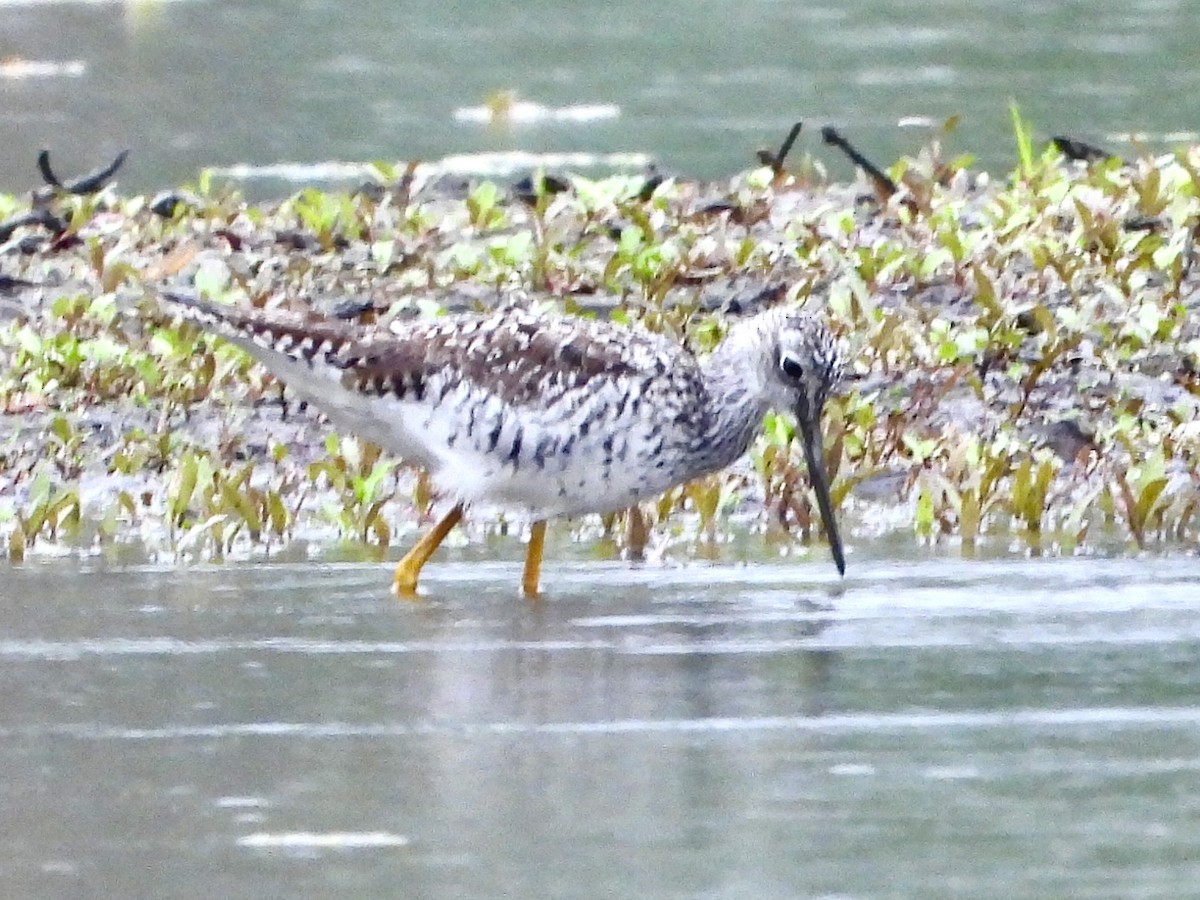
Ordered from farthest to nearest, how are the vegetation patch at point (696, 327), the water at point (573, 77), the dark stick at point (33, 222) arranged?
the water at point (573, 77) < the dark stick at point (33, 222) < the vegetation patch at point (696, 327)

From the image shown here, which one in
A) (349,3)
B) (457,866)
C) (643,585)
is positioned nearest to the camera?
(457,866)

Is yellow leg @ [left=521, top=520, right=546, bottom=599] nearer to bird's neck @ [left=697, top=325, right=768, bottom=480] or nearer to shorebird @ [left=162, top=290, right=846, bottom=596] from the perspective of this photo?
shorebird @ [left=162, top=290, right=846, bottom=596]

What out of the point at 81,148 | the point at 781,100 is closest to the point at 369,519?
the point at 81,148

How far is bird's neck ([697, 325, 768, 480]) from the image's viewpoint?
352 inches

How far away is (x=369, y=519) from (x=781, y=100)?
1145cm

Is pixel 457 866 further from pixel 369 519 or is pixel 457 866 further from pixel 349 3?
pixel 349 3

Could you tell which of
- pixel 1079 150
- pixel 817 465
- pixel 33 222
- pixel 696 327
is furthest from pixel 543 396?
pixel 1079 150

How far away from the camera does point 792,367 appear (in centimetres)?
904

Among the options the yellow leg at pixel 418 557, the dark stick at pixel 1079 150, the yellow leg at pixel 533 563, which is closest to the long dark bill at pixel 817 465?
the yellow leg at pixel 533 563

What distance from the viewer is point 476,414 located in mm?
8742

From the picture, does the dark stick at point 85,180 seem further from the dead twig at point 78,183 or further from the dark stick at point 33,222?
the dark stick at point 33,222

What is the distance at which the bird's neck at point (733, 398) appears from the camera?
8938mm

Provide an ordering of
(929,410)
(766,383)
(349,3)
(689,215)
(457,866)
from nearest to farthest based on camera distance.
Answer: (457,866) < (766,383) < (929,410) < (689,215) < (349,3)

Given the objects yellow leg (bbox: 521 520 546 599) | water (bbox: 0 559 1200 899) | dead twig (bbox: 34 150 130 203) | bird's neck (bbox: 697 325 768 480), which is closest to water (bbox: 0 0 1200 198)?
dead twig (bbox: 34 150 130 203)
